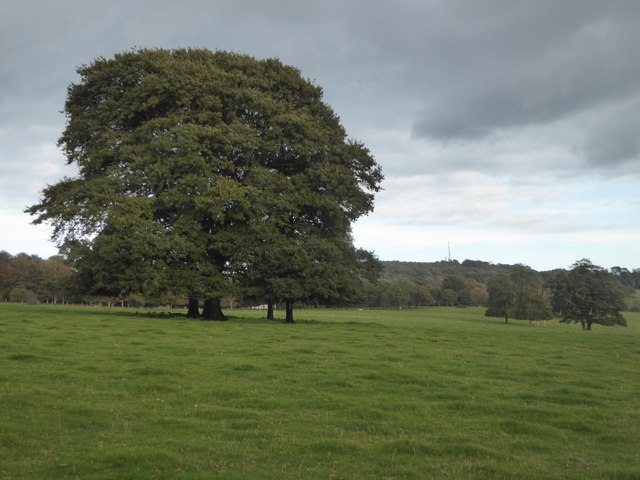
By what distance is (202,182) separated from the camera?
35.1 m

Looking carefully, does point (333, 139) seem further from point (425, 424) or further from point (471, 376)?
point (425, 424)

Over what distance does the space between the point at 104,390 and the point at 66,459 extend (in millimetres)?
4900

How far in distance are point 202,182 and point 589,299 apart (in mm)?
59173

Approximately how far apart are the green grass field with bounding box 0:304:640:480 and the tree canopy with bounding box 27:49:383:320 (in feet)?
47.4

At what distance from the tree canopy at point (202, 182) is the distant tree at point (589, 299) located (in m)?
43.8

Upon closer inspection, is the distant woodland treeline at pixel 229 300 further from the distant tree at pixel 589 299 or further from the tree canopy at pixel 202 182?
the tree canopy at pixel 202 182

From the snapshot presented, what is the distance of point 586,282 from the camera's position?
73438mm

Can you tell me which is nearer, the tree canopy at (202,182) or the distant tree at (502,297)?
the tree canopy at (202,182)

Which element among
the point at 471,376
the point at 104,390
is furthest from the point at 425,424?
the point at 104,390

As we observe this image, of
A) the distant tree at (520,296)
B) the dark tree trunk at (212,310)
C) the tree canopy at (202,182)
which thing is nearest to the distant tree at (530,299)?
the distant tree at (520,296)

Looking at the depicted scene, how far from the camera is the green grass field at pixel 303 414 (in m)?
8.09

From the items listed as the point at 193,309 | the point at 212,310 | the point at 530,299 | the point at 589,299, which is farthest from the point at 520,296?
the point at 212,310

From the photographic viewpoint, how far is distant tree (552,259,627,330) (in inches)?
2857

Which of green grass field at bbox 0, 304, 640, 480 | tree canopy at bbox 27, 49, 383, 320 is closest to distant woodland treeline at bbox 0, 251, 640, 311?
tree canopy at bbox 27, 49, 383, 320
